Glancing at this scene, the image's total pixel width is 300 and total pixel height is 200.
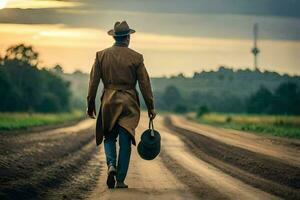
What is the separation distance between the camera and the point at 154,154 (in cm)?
1195

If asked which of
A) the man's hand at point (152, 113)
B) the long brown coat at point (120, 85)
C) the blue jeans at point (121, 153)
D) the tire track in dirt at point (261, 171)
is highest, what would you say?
the long brown coat at point (120, 85)

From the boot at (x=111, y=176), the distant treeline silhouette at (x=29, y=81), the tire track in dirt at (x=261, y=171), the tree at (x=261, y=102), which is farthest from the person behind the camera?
the tree at (x=261, y=102)

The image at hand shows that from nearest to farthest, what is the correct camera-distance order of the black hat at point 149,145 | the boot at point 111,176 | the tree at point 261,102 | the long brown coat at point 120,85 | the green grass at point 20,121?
the boot at point 111,176, the long brown coat at point 120,85, the black hat at point 149,145, the green grass at point 20,121, the tree at point 261,102

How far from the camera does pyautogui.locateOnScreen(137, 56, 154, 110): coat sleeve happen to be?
1166 centimetres

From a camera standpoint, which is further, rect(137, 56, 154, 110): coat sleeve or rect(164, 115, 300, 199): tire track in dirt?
rect(164, 115, 300, 199): tire track in dirt

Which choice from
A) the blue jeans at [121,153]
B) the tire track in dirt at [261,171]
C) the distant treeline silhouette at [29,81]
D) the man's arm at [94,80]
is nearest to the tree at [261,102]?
the distant treeline silhouette at [29,81]

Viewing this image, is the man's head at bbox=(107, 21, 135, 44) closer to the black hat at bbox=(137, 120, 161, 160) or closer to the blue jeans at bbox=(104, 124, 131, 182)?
the blue jeans at bbox=(104, 124, 131, 182)

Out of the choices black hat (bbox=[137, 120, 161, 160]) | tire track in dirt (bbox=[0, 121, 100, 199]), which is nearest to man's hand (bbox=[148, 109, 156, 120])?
black hat (bbox=[137, 120, 161, 160])

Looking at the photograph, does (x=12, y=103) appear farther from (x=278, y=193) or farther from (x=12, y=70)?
(x=278, y=193)

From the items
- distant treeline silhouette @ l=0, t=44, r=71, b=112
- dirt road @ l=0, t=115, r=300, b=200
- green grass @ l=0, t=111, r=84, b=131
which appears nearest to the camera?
dirt road @ l=0, t=115, r=300, b=200

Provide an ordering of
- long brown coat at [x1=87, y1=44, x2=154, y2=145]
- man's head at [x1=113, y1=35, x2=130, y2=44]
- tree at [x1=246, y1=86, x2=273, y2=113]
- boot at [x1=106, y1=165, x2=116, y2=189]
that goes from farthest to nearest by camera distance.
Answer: tree at [x1=246, y1=86, x2=273, y2=113] < man's head at [x1=113, y1=35, x2=130, y2=44] < long brown coat at [x1=87, y1=44, x2=154, y2=145] < boot at [x1=106, y1=165, x2=116, y2=189]

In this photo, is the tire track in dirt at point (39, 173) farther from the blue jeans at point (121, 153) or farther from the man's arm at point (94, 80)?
the man's arm at point (94, 80)

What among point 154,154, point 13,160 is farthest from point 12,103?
point 154,154

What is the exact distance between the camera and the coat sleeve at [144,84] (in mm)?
11664
